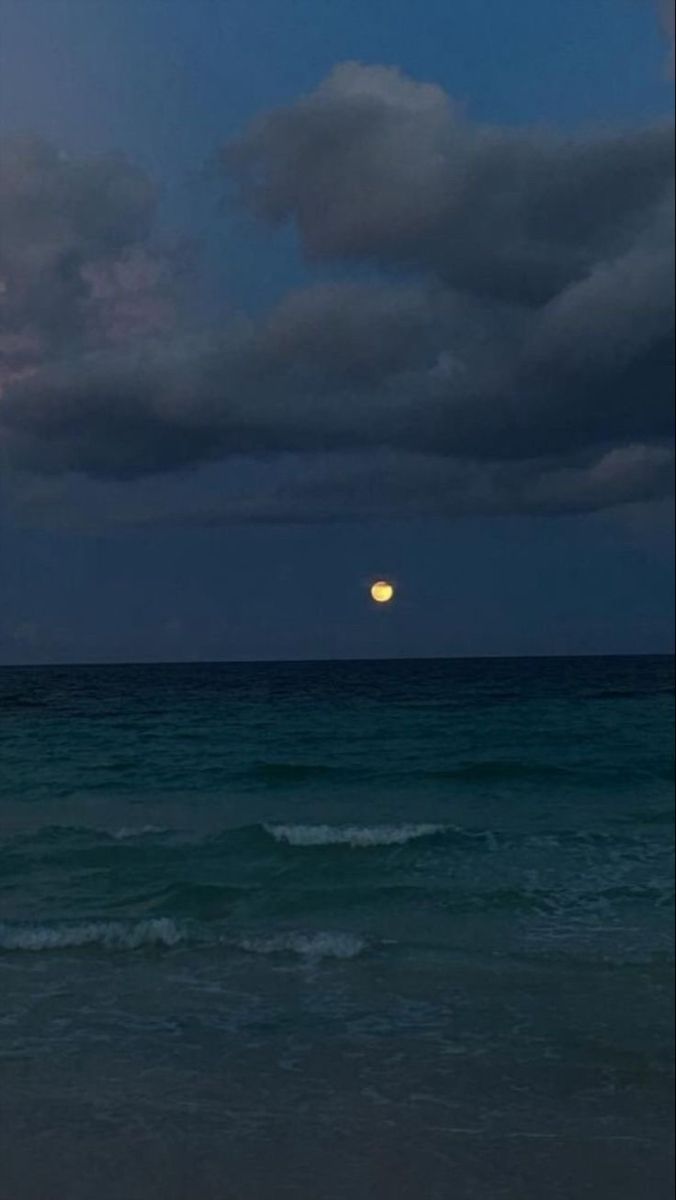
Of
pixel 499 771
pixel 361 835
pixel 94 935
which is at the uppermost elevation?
pixel 499 771

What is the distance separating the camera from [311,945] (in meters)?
5.79

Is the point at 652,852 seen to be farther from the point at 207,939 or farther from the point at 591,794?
the point at 207,939

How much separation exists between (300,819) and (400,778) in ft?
2.14

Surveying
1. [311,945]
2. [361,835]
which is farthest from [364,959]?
[361,835]

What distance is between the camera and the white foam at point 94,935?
6.19 m

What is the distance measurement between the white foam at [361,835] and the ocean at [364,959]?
3 centimetres

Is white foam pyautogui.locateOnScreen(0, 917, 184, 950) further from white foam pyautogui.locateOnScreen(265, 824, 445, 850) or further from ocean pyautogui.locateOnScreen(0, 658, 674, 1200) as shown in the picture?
white foam pyautogui.locateOnScreen(265, 824, 445, 850)

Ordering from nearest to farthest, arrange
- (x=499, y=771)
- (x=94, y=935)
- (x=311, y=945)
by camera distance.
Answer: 1. (x=311, y=945)
2. (x=94, y=935)
3. (x=499, y=771)

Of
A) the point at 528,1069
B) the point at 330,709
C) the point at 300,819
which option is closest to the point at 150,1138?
the point at 528,1069

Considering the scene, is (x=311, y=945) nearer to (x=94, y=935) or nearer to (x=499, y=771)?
(x=94, y=935)

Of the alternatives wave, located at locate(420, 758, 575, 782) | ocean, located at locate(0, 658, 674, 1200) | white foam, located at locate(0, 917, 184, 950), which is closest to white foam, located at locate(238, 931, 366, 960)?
ocean, located at locate(0, 658, 674, 1200)

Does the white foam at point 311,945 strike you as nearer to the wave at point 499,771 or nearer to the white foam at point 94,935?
the white foam at point 94,935

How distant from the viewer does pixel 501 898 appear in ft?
18.0

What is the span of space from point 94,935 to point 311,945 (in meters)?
1.18
